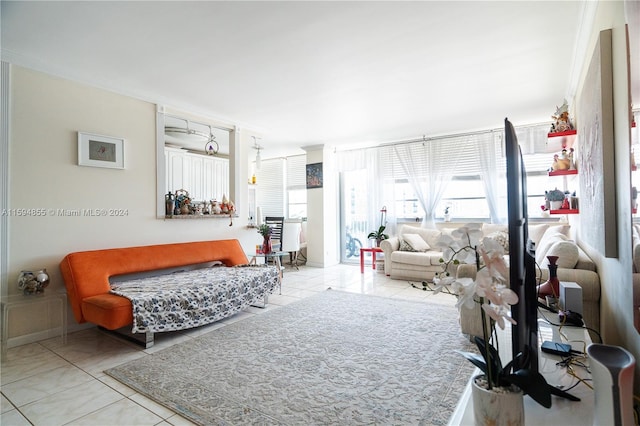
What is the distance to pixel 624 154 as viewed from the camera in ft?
4.42

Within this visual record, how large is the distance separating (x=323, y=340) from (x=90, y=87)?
3.55 m

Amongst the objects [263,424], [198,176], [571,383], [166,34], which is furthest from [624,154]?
[198,176]

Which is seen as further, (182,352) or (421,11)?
(182,352)

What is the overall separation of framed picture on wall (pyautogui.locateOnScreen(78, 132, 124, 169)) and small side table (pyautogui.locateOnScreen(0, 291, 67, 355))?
1.33 metres

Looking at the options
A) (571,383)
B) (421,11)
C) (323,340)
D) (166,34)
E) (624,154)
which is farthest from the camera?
(323,340)

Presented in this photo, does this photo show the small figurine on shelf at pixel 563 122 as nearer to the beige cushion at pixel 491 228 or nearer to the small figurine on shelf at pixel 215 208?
the beige cushion at pixel 491 228

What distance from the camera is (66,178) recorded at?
10.6ft

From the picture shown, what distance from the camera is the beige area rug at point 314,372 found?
1.83m

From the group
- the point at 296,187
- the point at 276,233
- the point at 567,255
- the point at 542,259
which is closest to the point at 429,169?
the point at 542,259

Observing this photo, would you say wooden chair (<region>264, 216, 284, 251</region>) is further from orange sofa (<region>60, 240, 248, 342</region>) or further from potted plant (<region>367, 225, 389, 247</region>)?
orange sofa (<region>60, 240, 248, 342</region>)

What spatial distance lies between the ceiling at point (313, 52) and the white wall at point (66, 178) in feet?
0.68

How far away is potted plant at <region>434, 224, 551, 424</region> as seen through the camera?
729mm

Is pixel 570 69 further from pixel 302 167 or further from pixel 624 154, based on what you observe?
pixel 302 167

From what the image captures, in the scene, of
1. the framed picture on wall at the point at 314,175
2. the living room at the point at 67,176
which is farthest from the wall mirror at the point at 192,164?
the framed picture on wall at the point at 314,175
